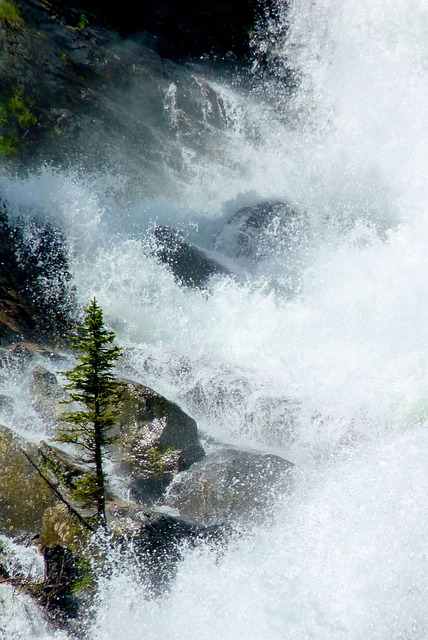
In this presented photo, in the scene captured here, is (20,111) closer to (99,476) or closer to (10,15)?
(10,15)

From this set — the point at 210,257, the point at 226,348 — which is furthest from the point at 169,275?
the point at 226,348

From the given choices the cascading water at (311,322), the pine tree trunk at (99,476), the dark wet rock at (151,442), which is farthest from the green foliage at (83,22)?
the pine tree trunk at (99,476)

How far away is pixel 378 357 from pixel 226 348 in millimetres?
4494

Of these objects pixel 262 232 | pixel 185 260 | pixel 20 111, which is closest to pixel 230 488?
pixel 185 260

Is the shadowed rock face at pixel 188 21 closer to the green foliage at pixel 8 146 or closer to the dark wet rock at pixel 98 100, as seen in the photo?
the dark wet rock at pixel 98 100

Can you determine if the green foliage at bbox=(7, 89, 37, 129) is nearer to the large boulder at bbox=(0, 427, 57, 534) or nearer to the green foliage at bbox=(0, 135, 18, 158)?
the green foliage at bbox=(0, 135, 18, 158)

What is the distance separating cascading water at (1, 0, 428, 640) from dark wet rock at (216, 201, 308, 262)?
1.59ft

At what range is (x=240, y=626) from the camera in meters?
9.33

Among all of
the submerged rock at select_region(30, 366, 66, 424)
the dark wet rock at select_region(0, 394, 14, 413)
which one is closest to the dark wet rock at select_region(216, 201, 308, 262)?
the submerged rock at select_region(30, 366, 66, 424)

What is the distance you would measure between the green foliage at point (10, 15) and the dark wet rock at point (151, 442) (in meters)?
14.8

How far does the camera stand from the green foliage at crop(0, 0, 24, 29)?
818 inches

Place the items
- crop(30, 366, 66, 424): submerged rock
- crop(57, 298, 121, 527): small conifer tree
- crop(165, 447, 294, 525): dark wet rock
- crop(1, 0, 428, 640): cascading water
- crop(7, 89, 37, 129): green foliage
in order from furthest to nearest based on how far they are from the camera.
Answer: crop(7, 89, 37, 129): green foliage → crop(30, 366, 66, 424): submerged rock → crop(165, 447, 294, 525): dark wet rock → crop(57, 298, 121, 527): small conifer tree → crop(1, 0, 428, 640): cascading water

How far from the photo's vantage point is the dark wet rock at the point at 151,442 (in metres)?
13.0

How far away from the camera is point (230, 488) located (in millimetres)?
12258
